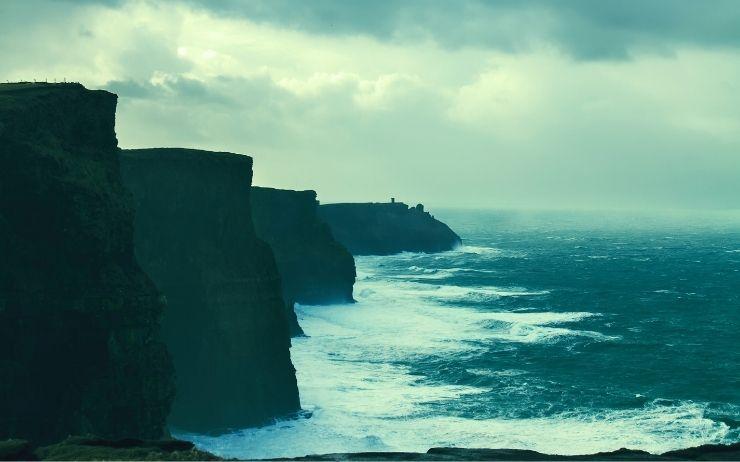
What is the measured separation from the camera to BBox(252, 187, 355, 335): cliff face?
7550 cm

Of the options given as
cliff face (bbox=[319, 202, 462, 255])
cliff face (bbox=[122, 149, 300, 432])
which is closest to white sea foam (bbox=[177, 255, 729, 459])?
cliff face (bbox=[122, 149, 300, 432])

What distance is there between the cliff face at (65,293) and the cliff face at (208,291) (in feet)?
40.4

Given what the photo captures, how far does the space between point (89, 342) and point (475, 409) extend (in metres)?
22.8

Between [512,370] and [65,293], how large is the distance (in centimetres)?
3383

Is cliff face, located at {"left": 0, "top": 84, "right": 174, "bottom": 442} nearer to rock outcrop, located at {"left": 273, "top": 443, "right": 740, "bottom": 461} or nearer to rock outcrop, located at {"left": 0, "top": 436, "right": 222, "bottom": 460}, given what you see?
rock outcrop, located at {"left": 0, "top": 436, "right": 222, "bottom": 460}

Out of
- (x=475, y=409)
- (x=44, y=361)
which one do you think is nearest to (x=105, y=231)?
(x=44, y=361)

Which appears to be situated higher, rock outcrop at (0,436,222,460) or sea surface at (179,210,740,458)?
rock outcrop at (0,436,222,460)

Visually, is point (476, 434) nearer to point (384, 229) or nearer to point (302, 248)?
point (302, 248)

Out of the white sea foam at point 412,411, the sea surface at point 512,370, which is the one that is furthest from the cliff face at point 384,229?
the white sea foam at point 412,411

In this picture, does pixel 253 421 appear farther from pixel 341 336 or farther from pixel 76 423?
pixel 341 336

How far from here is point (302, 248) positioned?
270ft

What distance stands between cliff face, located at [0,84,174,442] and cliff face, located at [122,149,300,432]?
40.4 ft

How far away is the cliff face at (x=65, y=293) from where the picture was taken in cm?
2611

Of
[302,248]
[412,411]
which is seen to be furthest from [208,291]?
[302,248]
